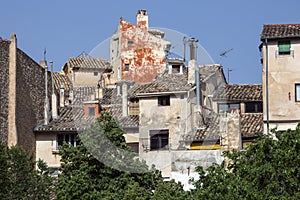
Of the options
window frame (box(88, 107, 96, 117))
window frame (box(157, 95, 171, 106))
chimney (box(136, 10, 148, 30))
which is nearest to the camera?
window frame (box(157, 95, 171, 106))

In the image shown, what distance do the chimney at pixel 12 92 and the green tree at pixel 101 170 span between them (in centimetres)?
771

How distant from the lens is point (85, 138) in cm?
4669

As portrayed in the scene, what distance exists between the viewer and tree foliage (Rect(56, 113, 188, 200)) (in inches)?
1748

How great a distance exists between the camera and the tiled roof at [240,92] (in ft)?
190

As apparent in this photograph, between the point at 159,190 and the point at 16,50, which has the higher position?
the point at 16,50

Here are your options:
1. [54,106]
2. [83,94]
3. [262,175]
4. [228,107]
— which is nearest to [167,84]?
[228,107]

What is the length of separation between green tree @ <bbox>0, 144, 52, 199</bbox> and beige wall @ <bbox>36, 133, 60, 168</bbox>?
10.8 m

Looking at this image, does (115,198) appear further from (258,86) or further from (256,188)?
(258,86)

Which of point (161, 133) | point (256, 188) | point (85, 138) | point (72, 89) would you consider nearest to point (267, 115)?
point (161, 133)

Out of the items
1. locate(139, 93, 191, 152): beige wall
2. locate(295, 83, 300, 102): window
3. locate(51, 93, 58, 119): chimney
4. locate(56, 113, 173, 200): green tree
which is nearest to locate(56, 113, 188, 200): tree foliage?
locate(56, 113, 173, 200): green tree

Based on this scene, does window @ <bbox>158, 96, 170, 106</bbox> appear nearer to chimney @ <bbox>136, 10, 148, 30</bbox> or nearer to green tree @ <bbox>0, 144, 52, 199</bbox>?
green tree @ <bbox>0, 144, 52, 199</bbox>

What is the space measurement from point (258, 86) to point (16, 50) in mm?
12932

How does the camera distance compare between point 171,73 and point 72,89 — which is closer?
point 171,73

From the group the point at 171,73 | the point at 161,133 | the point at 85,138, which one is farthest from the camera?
the point at 171,73
